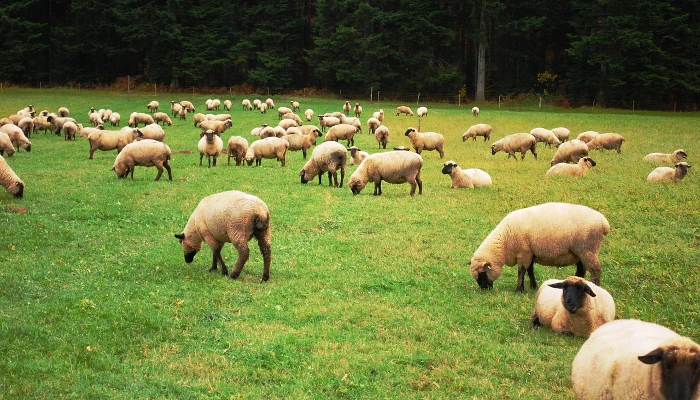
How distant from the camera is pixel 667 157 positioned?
26953 mm

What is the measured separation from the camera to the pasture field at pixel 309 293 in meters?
7.59

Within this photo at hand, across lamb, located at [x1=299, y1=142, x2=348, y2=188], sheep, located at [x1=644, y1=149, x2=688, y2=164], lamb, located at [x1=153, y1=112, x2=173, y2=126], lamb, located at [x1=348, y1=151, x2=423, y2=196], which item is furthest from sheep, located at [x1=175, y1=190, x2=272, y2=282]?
lamb, located at [x1=153, y1=112, x2=173, y2=126]

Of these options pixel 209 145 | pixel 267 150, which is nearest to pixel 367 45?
pixel 267 150

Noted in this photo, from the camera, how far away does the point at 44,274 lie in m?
11.2

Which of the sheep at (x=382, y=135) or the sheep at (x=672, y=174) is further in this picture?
the sheep at (x=382, y=135)

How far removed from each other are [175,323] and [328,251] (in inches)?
199

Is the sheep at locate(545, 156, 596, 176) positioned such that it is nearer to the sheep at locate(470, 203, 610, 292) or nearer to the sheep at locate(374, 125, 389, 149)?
the sheep at locate(374, 125, 389, 149)

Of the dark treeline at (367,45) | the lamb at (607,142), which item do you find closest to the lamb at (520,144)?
the lamb at (607,142)

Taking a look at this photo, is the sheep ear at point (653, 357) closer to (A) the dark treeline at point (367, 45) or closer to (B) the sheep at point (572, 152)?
(B) the sheep at point (572, 152)

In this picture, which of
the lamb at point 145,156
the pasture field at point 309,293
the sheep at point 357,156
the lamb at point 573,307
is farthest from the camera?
the sheep at point 357,156

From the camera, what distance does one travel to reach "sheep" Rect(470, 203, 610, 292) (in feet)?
34.8

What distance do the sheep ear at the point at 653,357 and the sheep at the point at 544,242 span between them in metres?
5.16

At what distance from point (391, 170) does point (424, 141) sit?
10002 millimetres

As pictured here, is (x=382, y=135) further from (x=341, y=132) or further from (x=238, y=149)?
(x=238, y=149)
